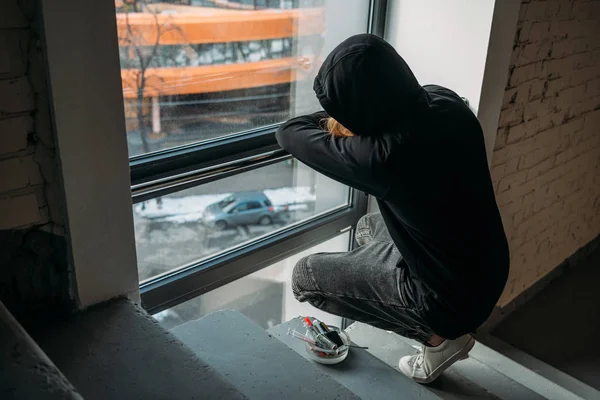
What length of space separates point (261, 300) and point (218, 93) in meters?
0.90

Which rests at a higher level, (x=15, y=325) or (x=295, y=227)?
(x=15, y=325)

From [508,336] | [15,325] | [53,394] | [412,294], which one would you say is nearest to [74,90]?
[15,325]

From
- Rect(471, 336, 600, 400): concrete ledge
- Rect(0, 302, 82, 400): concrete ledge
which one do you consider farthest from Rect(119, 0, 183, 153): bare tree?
Rect(471, 336, 600, 400): concrete ledge

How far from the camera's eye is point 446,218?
4.91 ft

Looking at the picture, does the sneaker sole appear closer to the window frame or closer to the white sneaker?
the white sneaker

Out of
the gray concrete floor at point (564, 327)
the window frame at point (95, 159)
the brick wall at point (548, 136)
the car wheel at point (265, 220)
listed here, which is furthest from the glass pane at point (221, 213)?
the gray concrete floor at point (564, 327)

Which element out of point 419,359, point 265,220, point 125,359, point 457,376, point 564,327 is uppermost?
point 125,359

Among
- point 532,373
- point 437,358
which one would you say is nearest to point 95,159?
point 437,358

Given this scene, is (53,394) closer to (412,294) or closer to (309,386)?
(309,386)

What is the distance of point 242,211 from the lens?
1954 millimetres

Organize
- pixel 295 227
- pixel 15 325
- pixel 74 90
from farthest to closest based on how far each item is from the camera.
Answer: pixel 295 227, pixel 74 90, pixel 15 325

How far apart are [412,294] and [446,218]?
0.28 metres

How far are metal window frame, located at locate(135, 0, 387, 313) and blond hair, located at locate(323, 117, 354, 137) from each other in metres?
0.15

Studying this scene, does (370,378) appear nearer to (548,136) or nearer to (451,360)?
(451,360)
